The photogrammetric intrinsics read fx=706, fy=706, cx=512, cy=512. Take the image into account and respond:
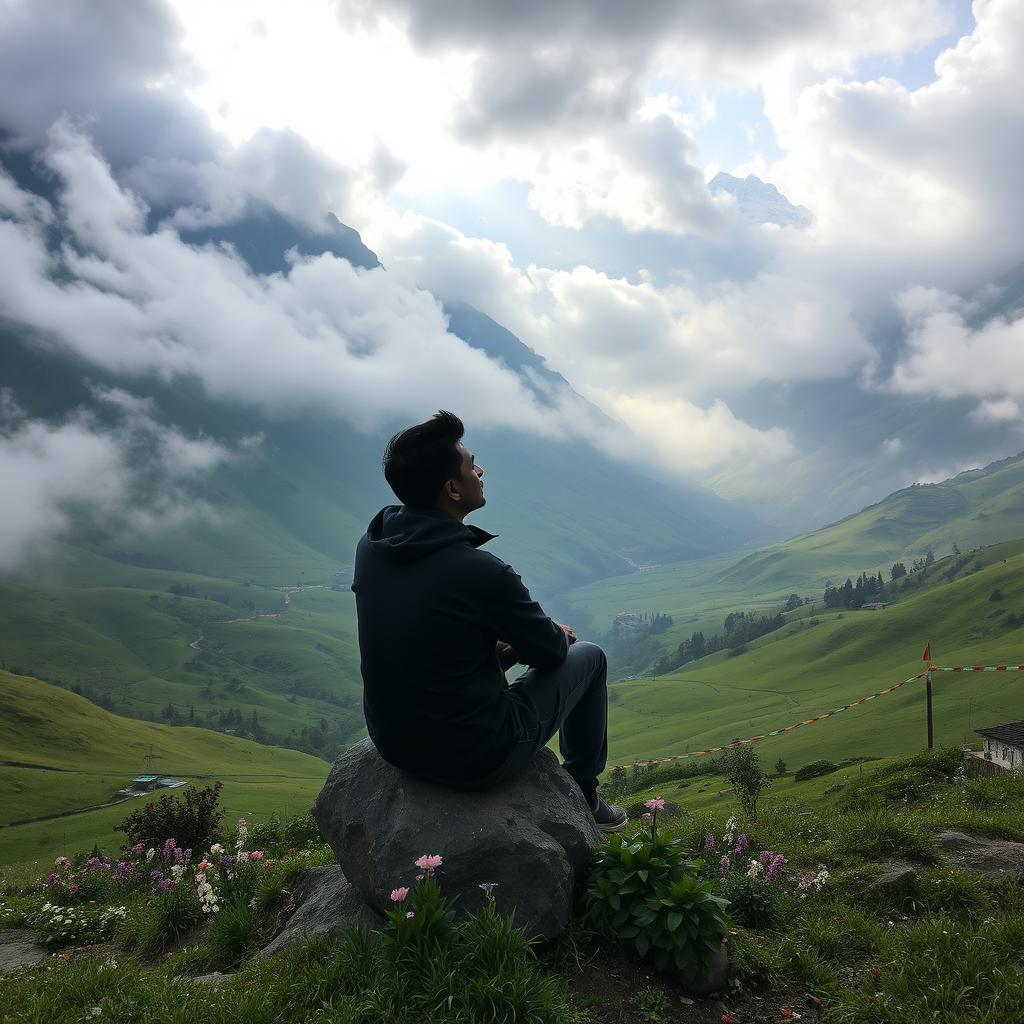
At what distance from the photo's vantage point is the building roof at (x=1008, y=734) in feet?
146

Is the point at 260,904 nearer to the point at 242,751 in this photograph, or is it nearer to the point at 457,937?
the point at 457,937

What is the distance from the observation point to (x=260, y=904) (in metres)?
8.02

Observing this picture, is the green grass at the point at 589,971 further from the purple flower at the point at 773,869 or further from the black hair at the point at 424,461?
the black hair at the point at 424,461

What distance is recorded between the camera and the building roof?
4457 centimetres

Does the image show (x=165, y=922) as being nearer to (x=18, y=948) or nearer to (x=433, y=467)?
(x=18, y=948)

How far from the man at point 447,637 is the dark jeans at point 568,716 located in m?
0.02

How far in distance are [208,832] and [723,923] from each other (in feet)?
33.6

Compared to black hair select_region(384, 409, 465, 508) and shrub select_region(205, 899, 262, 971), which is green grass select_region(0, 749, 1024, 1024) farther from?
black hair select_region(384, 409, 465, 508)

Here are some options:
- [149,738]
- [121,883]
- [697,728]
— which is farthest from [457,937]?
[149,738]

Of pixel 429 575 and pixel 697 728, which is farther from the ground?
pixel 429 575

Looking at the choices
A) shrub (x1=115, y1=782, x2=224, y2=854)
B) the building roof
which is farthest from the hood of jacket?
the building roof

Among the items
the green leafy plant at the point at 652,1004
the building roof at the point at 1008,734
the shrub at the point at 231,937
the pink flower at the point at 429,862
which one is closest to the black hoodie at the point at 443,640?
the pink flower at the point at 429,862

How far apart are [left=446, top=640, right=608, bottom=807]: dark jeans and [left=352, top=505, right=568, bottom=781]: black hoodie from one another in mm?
139

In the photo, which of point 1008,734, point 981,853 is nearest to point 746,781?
point 981,853
